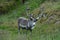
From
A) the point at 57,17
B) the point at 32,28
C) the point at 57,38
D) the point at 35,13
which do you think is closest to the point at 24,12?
the point at 35,13

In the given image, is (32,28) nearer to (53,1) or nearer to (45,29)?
(45,29)

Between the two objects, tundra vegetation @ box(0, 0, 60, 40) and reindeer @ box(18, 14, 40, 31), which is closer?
tundra vegetation @ box(0, 0, 60, 40)

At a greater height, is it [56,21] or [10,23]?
[56,21]

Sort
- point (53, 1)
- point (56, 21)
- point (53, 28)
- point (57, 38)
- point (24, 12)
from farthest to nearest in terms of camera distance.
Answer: point (24, 12), point (53, 1), point (56, 21), point (53, 28), point (57, 38)

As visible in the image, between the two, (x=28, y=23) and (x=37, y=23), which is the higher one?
(x=28, y=23)

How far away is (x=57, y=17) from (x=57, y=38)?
6.34 meters

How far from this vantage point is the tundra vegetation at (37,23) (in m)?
14.4

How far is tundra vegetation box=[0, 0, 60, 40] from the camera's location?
14442 mm

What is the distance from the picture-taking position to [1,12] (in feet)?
94.1

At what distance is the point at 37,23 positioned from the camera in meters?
19.3

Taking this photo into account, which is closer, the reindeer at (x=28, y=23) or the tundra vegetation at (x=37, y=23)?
the tundra vegetation at (x=37, y=23)

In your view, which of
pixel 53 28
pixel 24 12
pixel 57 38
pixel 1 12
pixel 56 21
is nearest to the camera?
pixel 57 38

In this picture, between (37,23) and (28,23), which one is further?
(37,23)

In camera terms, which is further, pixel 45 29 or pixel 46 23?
pixel 46 23
